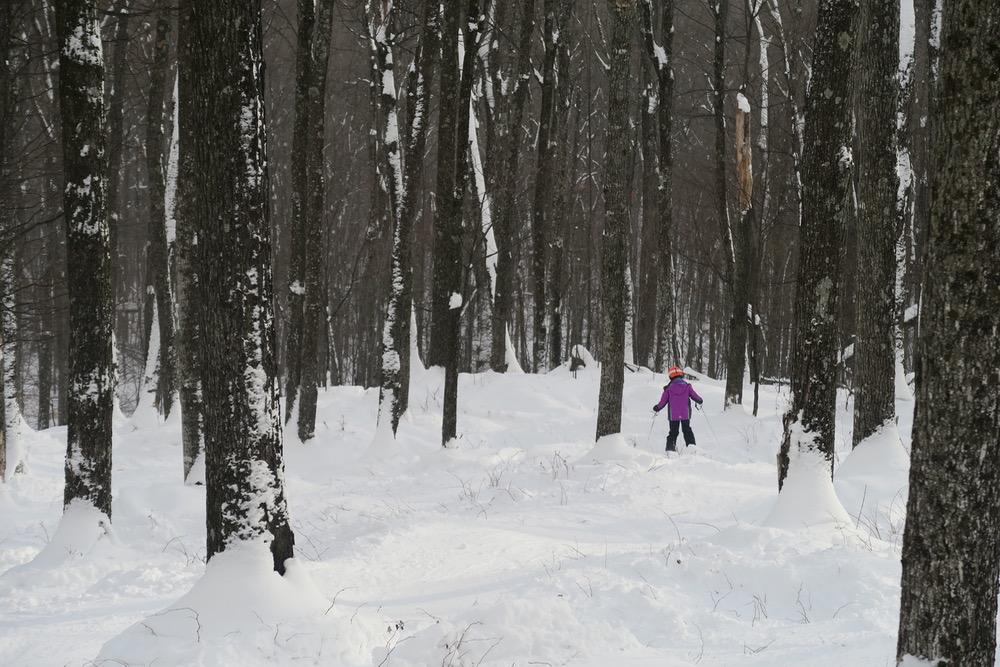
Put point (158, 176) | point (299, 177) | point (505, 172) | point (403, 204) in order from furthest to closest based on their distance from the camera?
point (505, 172), point (158, 176), point (299, 177), point (403, 204)

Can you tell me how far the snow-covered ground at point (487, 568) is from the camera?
4246 millimetres

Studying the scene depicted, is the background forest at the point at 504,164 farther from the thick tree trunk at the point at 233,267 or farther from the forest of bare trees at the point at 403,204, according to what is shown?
the thick tree trunk at the point at 233,267

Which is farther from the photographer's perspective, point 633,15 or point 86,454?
point 633,15

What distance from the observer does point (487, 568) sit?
621cm

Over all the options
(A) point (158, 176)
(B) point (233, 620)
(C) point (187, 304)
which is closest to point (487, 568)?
(B) point (233, 620)

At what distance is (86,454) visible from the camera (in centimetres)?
718

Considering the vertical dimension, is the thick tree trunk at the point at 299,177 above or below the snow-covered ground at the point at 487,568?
above

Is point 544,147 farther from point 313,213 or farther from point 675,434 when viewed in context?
point 675,434

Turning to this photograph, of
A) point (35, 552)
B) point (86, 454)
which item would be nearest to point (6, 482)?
point (35, 552)

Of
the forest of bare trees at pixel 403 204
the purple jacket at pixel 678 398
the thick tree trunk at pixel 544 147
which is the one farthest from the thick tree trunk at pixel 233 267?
the thick tree trunk at pixel 544 147

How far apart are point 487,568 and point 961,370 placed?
4.10m

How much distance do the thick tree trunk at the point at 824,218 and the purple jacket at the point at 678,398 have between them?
541 centimetres

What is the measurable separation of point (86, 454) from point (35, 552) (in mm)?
1330

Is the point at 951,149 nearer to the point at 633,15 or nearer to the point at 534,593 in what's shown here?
the point at 534,593
